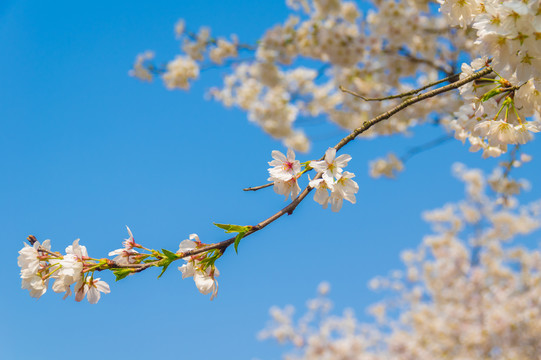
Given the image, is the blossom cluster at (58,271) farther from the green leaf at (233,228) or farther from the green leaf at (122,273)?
the green leaf at (233,228)

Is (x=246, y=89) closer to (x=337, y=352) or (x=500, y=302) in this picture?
(x=500, y=302)

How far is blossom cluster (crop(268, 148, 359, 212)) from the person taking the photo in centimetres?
132

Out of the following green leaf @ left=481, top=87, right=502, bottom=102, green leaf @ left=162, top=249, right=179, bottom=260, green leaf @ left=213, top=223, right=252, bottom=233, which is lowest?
green leaf @ left=162, top=249, right=179, bottom=260

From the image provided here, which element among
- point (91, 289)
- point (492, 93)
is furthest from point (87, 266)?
point (492, 93)

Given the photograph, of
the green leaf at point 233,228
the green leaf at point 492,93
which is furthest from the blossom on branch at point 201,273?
the green leaf at point 492,93

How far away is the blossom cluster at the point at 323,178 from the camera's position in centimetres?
132

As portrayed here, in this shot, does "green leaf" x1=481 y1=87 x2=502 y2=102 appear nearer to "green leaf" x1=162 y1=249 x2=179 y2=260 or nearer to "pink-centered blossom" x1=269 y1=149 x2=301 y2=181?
"pink-centered blossom" x1=269 y1=149 x2=301 y2=181

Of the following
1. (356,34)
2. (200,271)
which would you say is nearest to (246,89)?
(356,34)

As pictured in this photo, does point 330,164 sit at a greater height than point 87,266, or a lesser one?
greater

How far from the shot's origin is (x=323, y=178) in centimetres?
130

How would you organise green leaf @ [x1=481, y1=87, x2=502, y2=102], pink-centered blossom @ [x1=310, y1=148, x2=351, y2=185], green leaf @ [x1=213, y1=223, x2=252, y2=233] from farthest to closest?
green leaf @ [x1=481, y1=87, x2=502, y2=102], pink-centered blossom @ [x1=310, y1=148, x2=351, y2=185], green leaf @ [x1=213, y1=223, x2=252, y2=233]

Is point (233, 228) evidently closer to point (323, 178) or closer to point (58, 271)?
point (323, 178)

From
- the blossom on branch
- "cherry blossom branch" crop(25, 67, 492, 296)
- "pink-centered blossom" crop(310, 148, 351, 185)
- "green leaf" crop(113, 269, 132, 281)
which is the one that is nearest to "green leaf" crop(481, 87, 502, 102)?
"cherry blossom branch" crop(25, 67, 492, 296)

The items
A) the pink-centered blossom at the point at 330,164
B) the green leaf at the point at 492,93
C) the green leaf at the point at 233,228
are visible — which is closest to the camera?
the green leaf at the point at 233,228
